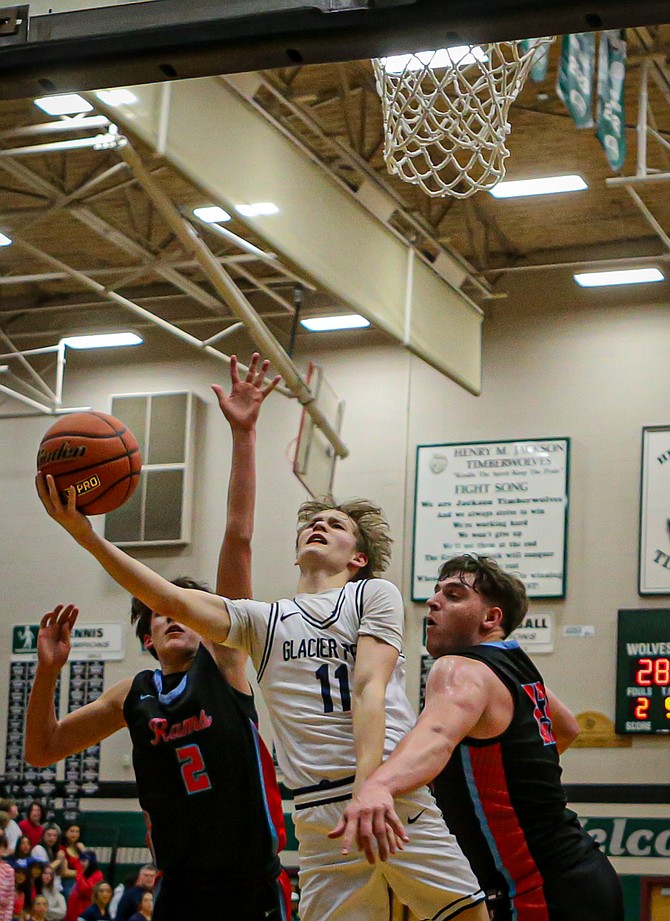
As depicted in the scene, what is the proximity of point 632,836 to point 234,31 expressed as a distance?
544 inches

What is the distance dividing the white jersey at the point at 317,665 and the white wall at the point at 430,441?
11701 millimetres

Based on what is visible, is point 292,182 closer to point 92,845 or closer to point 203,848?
point 203,848

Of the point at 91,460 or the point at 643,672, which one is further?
the point at 643,672

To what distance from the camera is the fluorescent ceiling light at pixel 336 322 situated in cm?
Result: 1783

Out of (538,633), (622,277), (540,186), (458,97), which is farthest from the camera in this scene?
(622,277)

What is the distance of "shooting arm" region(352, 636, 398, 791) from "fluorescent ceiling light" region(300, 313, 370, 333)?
541 inches

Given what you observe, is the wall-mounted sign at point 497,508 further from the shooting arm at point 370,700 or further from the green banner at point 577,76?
the shooting arm at point 370,700

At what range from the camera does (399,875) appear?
400 cm

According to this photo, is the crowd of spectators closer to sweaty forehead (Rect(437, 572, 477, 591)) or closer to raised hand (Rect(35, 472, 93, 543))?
sweaty forehead (Rect(437, 572, 477, 591))

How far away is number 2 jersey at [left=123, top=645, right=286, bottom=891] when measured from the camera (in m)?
4.56

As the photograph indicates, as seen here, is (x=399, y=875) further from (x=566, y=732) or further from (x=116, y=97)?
(x=116, y=97)

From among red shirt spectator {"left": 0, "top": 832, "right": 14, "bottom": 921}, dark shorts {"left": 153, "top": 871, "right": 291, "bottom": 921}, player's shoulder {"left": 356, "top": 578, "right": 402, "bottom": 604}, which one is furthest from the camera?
red shirt spectator {"left": 0, "top": 832, "right": 14, "bottom": 921}

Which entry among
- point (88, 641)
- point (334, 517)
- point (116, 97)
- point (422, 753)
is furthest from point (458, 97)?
point (88, 641)

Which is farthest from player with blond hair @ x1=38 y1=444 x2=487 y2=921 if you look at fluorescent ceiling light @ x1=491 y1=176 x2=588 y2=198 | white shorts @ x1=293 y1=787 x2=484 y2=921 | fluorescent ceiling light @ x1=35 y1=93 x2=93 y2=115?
fluorescent ceiling light @ x1=491 y1=176 x2=588 y2=198
